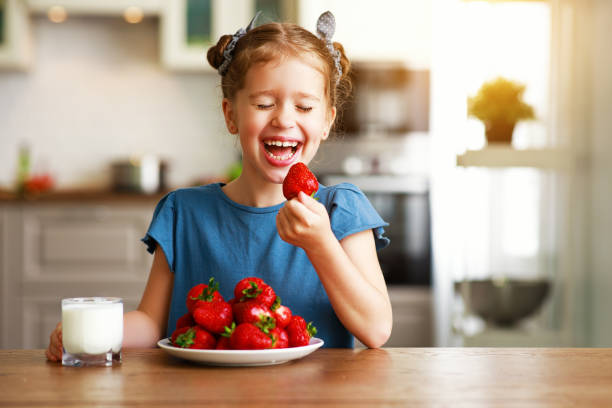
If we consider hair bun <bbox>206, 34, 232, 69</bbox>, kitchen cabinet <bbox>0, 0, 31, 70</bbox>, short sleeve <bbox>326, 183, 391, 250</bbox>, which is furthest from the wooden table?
kitchen cabinet <bbox>0, 0, 31, 70</bbox>

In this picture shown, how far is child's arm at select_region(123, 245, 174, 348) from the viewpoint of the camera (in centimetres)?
118

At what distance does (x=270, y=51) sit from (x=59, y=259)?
2318mm

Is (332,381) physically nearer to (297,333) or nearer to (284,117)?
(297,333)

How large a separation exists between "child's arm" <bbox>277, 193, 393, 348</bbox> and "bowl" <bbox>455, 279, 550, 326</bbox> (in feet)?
6.65

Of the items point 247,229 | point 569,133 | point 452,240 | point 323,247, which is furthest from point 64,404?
point 569,133

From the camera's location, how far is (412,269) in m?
3.18

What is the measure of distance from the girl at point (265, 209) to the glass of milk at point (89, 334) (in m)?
0.28

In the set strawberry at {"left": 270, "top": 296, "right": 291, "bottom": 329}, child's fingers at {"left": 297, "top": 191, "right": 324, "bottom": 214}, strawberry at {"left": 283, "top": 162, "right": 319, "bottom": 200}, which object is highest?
strawberry at {"left": 283, "top": 162, "right": 319, "bottom": 200}

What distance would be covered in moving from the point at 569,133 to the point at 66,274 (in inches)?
93.4

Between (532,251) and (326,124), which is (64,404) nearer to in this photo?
(326,124)

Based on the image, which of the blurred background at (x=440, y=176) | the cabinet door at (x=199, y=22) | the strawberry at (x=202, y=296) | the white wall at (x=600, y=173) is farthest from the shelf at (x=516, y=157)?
the strawberry at (x=202, y=296)

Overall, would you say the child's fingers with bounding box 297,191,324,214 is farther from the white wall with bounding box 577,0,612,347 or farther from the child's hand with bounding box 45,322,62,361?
the white wall with bounding box 577,0,612,347

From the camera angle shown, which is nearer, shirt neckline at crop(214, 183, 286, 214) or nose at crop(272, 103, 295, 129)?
nose at crop(272, 103, 295, 129)

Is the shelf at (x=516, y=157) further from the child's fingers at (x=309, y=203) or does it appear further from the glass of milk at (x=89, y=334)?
the glass of milk at (x=89, y=334)
